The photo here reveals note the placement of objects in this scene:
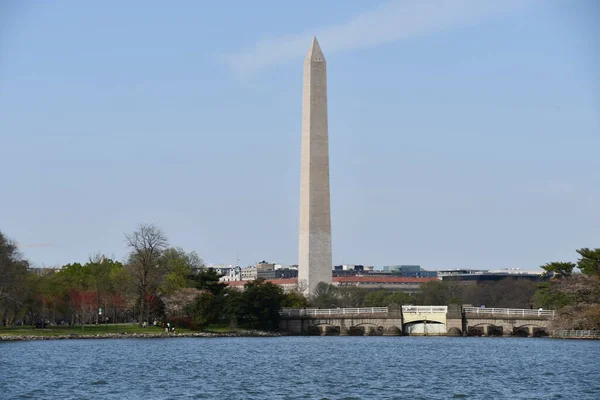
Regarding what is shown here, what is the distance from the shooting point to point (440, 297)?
158125mm

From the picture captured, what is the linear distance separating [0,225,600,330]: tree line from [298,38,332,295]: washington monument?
6.03 metres

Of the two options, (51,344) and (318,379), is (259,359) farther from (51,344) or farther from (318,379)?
(51,344)

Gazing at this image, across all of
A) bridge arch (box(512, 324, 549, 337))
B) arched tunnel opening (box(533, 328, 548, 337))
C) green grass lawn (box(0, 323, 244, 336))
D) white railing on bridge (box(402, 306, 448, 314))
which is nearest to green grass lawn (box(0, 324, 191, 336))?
green grass lawn (box(0, 323, 244, 336))

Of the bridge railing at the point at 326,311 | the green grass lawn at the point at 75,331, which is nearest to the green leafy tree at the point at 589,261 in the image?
the bridge railing at the point at 326,311

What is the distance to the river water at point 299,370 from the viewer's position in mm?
44750

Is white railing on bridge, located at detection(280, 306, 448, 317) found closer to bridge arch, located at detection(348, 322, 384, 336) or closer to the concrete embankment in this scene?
bridge arch, located at detection(348, 322, 384, 336)

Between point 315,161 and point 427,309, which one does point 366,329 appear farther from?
→ point 315,161

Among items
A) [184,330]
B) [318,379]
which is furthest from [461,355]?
[184,330]

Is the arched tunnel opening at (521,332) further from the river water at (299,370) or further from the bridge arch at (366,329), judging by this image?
the bridge arch at (366,329)

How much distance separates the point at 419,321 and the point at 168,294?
24.0 m

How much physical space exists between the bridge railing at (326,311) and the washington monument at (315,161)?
10511 mm

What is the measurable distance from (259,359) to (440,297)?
96.5 metres

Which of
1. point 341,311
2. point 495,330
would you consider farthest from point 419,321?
point 341,311

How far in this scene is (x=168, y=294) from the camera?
104875 millimetres
